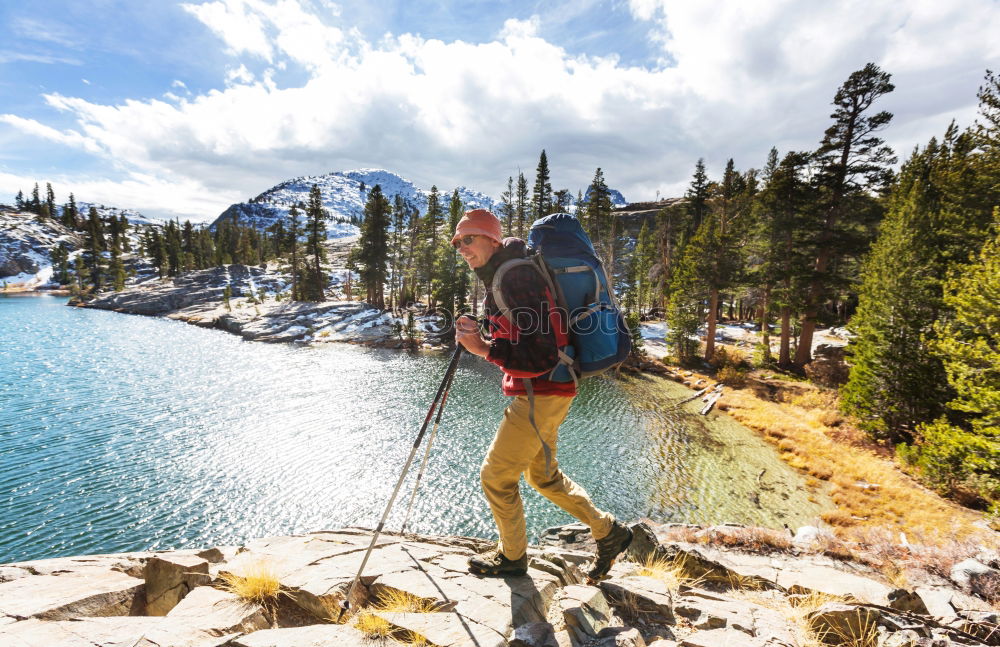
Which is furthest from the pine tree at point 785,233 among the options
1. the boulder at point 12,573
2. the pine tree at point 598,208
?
the boulder at point 12,573

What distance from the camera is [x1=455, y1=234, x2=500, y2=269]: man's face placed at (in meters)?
3.38

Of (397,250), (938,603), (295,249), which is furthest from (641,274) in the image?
(938,603)

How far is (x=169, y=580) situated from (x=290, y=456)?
10839mm

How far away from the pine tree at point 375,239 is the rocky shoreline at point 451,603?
4604 centimetres

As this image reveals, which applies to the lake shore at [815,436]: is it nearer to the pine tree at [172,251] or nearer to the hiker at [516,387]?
the hiker at [516,387]

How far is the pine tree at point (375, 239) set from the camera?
47406mm

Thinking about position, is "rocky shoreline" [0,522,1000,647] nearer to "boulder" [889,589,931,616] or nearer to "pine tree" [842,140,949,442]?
"boulder" [889,589,931,616]

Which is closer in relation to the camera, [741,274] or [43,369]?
[43,369]

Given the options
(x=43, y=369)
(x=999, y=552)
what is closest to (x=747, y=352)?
(x=999, y=552)

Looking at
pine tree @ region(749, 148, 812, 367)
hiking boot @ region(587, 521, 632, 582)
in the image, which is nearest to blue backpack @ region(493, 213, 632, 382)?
hiking boot @ region(587, 521, 632, 582)

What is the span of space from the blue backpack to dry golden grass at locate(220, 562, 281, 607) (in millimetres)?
3762

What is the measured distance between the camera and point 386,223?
48.8 meters

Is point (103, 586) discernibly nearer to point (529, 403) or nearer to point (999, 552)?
point (529, 403)

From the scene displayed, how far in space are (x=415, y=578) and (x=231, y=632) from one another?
65.5 inches
